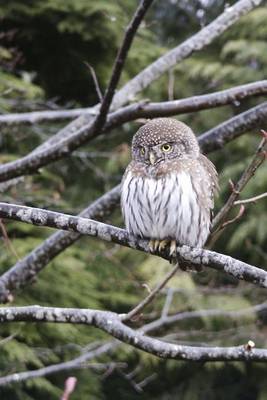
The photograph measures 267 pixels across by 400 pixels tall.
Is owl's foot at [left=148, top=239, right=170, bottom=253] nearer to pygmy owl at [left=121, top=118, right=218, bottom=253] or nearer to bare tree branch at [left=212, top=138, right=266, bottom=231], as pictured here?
pygmy owl at [left=121, top=118, right=218, bottom=253]

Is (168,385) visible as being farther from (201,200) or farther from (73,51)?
(201,200)

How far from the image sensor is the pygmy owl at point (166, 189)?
3.97m

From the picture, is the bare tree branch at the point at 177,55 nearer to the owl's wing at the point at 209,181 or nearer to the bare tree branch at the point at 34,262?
the bare tree branch at the point at 34,262

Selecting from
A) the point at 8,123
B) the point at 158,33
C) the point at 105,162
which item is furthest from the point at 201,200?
the point at 158,33

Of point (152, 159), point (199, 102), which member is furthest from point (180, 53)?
point (152, 159)

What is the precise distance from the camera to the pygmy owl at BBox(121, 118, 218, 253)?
3.97 metres

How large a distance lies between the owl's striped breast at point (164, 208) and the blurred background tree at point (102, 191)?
2.65 m

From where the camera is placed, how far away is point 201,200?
13.4ft

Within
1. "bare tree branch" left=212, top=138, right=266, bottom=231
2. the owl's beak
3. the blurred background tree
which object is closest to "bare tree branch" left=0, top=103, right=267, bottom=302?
the owl's beak

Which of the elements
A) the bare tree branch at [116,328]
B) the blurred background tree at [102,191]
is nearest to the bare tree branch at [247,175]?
the bare tree branch at [116,328]

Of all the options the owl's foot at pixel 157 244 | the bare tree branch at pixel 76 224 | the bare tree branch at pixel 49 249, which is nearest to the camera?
the bare tree branch at pixel 76 224

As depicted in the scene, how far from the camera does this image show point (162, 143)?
163 inches

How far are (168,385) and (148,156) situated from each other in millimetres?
7889

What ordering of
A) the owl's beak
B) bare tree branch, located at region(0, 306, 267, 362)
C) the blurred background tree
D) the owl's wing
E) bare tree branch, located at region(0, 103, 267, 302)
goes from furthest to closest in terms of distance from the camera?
the blurred background tree, bare tree branch, located at region(0, 103, 267, 302), the owl's wing, the owl's beak, bare tree branch, located at region(0, 306, 267, 362)
